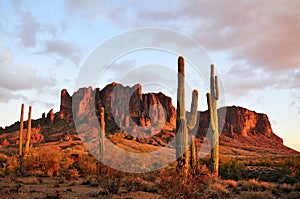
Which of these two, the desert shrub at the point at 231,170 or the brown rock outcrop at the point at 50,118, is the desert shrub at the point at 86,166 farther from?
the brown rock outcrop at the point at 50,118

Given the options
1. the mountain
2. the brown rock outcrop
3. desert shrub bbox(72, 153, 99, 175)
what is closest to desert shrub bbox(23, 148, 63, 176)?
desert shrub bbox(72, 153, 99, 175)

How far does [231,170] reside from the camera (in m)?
19.1

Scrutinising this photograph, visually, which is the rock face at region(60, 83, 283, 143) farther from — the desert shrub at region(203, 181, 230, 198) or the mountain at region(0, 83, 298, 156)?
the desert shrub at region(203, 181, 230, 198)

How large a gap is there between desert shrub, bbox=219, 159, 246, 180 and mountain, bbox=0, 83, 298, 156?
125 feet

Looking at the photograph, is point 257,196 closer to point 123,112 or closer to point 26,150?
point 26,150

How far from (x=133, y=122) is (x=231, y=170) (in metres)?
58.0

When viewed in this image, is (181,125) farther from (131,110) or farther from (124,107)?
(131,110)

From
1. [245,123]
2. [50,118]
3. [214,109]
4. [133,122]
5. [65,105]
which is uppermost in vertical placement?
[65,105]

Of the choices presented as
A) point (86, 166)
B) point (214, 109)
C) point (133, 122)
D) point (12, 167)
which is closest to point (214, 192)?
point (214, 109)

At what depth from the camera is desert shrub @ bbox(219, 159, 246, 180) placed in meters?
18.4

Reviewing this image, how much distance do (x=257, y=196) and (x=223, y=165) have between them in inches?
345

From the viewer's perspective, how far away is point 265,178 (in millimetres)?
18203

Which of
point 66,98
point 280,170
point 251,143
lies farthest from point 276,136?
point 280,170

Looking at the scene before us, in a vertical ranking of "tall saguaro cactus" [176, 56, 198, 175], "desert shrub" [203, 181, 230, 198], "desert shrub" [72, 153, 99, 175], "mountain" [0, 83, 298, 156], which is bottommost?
"desert shrub" [203, 181, 230, 198]
